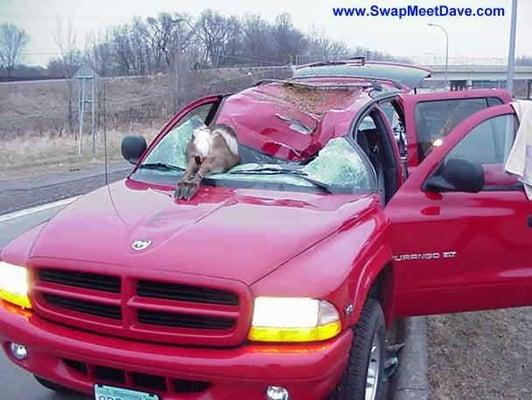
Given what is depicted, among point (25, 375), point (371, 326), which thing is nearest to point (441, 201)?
point (371, 326)

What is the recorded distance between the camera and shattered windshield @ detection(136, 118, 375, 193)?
3.76 m

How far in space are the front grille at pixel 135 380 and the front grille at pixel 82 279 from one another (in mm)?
332

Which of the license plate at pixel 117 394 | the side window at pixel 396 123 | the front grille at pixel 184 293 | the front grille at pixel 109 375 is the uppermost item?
the side window at pixel 396 123

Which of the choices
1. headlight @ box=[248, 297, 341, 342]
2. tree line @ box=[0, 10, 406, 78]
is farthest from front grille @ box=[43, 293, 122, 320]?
tree line @ box=[0, 10, 406, 78]

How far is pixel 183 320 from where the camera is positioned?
271cm

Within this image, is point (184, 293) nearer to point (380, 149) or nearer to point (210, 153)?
point (210, 153)

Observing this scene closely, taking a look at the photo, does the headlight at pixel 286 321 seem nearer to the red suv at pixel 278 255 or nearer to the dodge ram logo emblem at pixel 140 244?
the red suv at pixel 278 255

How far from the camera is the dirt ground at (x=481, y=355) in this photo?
389 cm

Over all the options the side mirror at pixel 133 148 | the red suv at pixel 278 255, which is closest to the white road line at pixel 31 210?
the side mirror at pixel 133 148

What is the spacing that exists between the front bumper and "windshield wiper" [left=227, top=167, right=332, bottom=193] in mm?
1124

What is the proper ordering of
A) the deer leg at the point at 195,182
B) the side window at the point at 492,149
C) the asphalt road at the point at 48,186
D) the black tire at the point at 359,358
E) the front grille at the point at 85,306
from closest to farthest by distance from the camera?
1. the front grille at the point at 85,306
2. the black tire at the point at 359,358
3. the deer leg at the point at 195,182
4. the side window at the point at 492,149
5. the asphalt road at the point at 48,186

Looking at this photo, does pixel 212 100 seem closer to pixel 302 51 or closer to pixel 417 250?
pixel 417 250

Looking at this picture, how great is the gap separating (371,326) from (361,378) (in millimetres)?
279

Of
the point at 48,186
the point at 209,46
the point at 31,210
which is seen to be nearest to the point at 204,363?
the point at 31,210
